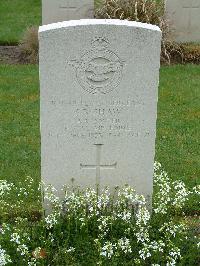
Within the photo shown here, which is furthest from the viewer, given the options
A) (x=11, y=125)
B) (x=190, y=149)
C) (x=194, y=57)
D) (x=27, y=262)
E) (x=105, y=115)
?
(x=194, y=57)

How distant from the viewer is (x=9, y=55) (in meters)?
12.4

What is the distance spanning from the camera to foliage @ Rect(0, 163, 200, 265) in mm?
4887

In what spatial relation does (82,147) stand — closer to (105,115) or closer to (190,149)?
(105,115)

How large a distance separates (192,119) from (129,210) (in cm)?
365

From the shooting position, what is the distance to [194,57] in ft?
38.5

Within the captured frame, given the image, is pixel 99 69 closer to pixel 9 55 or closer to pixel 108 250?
pixel 108 250

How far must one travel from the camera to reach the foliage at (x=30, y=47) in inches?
463

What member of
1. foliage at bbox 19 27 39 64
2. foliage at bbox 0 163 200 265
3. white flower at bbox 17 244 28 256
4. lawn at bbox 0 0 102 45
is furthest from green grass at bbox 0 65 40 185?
lawn at bbox 0 0 102 45

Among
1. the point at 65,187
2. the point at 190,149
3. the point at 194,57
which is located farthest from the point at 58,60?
the point at 194,57

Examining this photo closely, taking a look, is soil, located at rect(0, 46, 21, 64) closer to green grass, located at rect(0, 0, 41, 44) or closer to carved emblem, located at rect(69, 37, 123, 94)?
green grass, located at rect(0, 0, 41, 44)

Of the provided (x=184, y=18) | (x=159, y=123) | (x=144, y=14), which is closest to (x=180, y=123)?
(x=159, y=123)

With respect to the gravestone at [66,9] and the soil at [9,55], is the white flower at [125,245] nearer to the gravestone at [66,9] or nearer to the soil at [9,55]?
the soil at [9,55]

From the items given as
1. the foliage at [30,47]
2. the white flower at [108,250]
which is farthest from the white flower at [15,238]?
the foliage at [30,47]

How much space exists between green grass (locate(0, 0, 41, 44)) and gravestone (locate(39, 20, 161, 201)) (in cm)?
825
